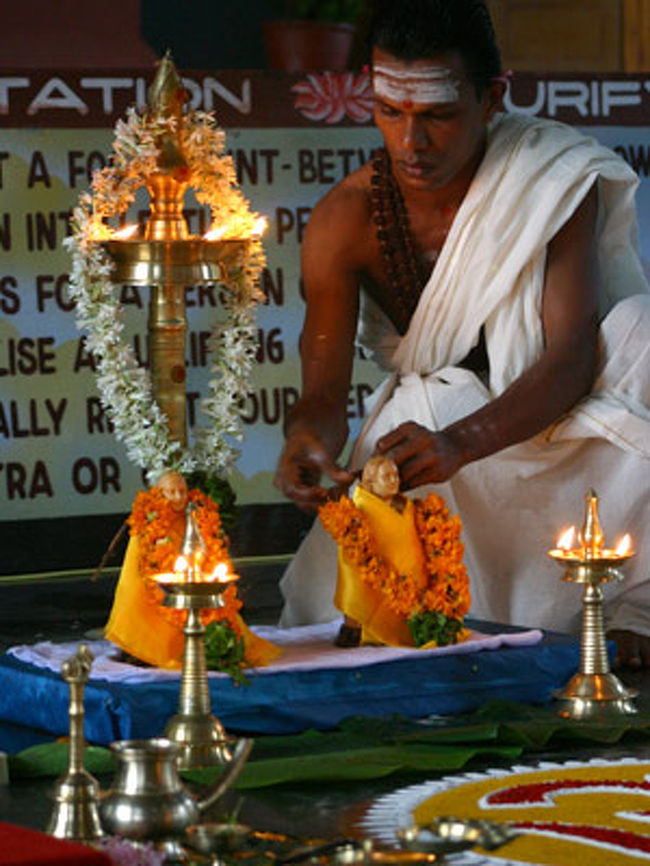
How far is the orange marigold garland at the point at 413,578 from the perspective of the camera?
17.0 ft

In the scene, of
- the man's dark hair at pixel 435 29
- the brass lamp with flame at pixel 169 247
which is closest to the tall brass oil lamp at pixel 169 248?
the brass lamp with flame at pixel 169 247

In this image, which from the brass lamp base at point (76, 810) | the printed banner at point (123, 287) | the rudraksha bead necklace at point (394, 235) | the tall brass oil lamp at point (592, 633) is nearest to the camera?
the brass lamp base at point (76, 810)

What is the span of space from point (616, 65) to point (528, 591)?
5.72 metres

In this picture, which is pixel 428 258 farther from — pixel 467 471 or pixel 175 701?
pixel 175 701

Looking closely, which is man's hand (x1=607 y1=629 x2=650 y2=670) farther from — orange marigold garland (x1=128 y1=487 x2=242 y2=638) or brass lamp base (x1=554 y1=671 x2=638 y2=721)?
orange marigold garland (x1=128 y1=487 x2=242 y2=638)

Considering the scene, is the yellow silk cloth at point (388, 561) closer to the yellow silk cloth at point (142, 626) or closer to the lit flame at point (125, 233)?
the yellow silk cloth at point (142, 626)

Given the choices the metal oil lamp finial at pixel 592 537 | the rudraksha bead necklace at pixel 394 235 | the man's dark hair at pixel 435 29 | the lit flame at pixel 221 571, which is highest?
the man's dark hair at pixel 435 29

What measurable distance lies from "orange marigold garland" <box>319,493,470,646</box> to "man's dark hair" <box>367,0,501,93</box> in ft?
4.39

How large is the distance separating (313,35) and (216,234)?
5004mm

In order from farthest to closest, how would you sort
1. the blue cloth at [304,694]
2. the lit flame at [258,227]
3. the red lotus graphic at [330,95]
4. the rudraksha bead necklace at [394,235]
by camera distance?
the red lotus graphic at [330,95]
the rudraksha bead necklace at [394,235]
the lit flame at [258,227]
the blue cloth at [304,694]

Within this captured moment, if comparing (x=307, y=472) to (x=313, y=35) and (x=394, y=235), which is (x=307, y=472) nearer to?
(x=394, y=235)

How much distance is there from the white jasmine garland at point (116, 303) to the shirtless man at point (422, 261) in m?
0.39

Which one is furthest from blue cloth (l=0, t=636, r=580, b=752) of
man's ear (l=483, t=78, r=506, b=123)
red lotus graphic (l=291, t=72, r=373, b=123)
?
red lotus graphic (l=291, t=72, r=373, b=123)

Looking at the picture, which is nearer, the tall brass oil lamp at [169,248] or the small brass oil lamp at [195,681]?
the small brass oil lamp at [195,681]
